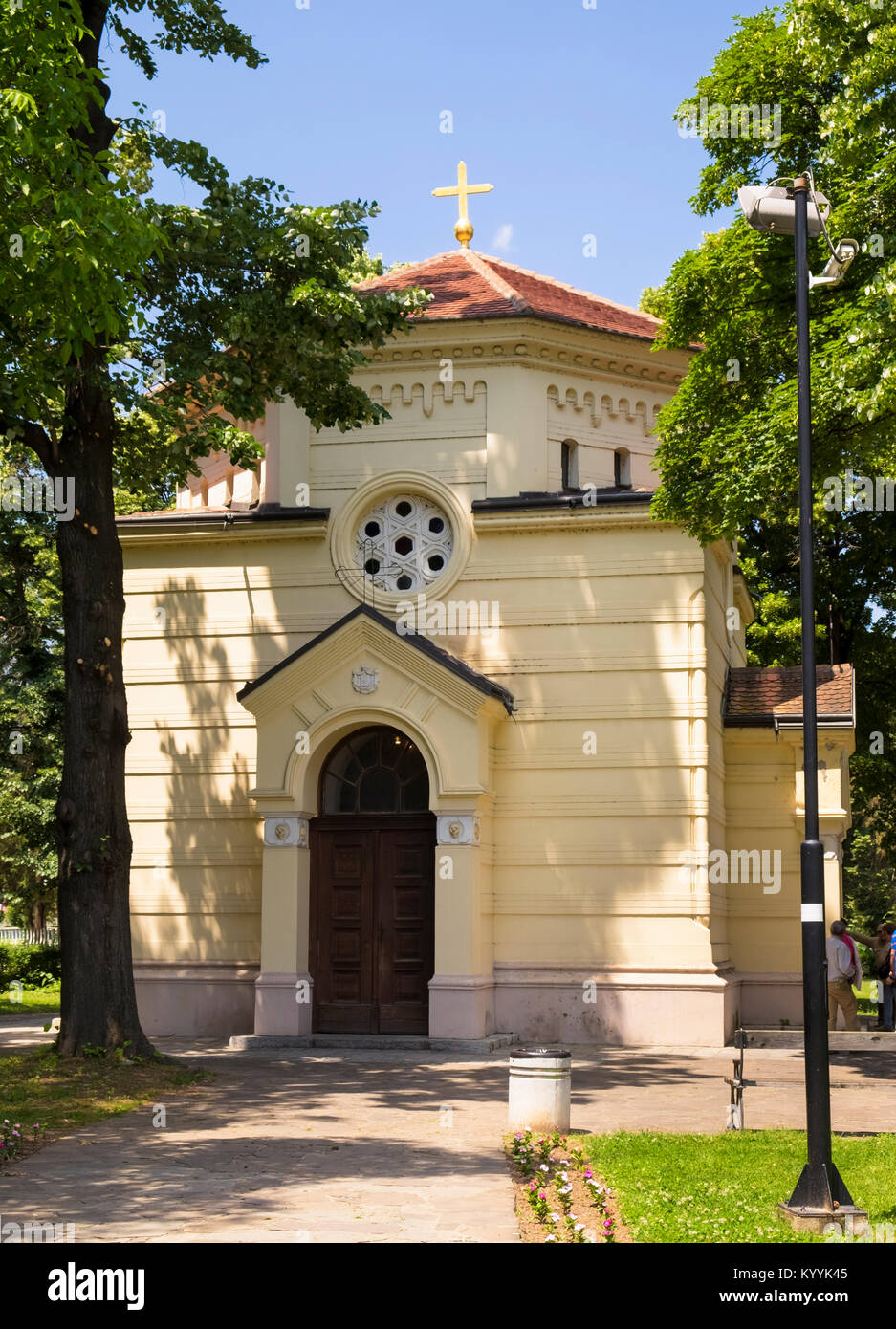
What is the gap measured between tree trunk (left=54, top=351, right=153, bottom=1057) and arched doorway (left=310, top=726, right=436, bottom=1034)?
4548 mm

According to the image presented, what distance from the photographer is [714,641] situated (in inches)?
839

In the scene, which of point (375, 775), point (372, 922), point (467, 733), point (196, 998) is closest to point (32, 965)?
point (196, 998)

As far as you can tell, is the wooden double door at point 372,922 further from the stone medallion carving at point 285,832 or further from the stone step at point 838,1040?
the stone step at point 838,1040

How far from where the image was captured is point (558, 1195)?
892 cm

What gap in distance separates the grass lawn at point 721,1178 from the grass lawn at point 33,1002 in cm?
1784

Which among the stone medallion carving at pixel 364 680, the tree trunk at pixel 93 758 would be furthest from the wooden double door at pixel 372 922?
the tree trunk at pixel 93 758

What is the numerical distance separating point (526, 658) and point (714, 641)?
3102 millimetres

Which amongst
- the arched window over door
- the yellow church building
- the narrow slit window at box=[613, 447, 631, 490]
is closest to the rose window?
the yellow church building

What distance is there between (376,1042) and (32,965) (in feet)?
57.6

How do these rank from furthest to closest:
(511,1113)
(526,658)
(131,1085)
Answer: (526,658) < (131,1085) < (511,1113)

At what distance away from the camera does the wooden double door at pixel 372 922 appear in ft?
64.1

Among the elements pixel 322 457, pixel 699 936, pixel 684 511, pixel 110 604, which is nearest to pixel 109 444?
pixel 110 604
